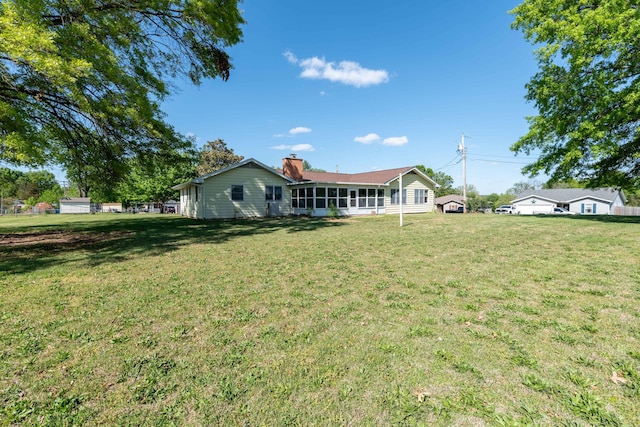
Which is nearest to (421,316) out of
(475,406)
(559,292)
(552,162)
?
(475,406)

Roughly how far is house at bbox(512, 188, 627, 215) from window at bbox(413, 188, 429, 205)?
29605 mm

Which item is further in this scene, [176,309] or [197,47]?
[197,47]

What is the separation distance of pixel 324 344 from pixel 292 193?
21269 mm

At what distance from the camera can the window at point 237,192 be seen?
784 inches

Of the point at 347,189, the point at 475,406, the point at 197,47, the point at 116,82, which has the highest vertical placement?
the point at 197,47

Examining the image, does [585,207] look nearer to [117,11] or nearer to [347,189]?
[347,189]

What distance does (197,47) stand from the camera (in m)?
11.7

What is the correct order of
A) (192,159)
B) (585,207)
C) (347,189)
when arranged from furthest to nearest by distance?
(585,207) < (347,189) < (192,159)

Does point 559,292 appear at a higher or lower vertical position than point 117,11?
lower

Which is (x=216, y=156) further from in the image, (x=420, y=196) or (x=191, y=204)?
(x=420, y=196)

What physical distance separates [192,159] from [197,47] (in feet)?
16.1

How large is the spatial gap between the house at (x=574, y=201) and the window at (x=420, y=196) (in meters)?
29.6

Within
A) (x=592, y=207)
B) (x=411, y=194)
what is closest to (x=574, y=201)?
(x=592, y=207)

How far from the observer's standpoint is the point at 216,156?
49.3 meters
